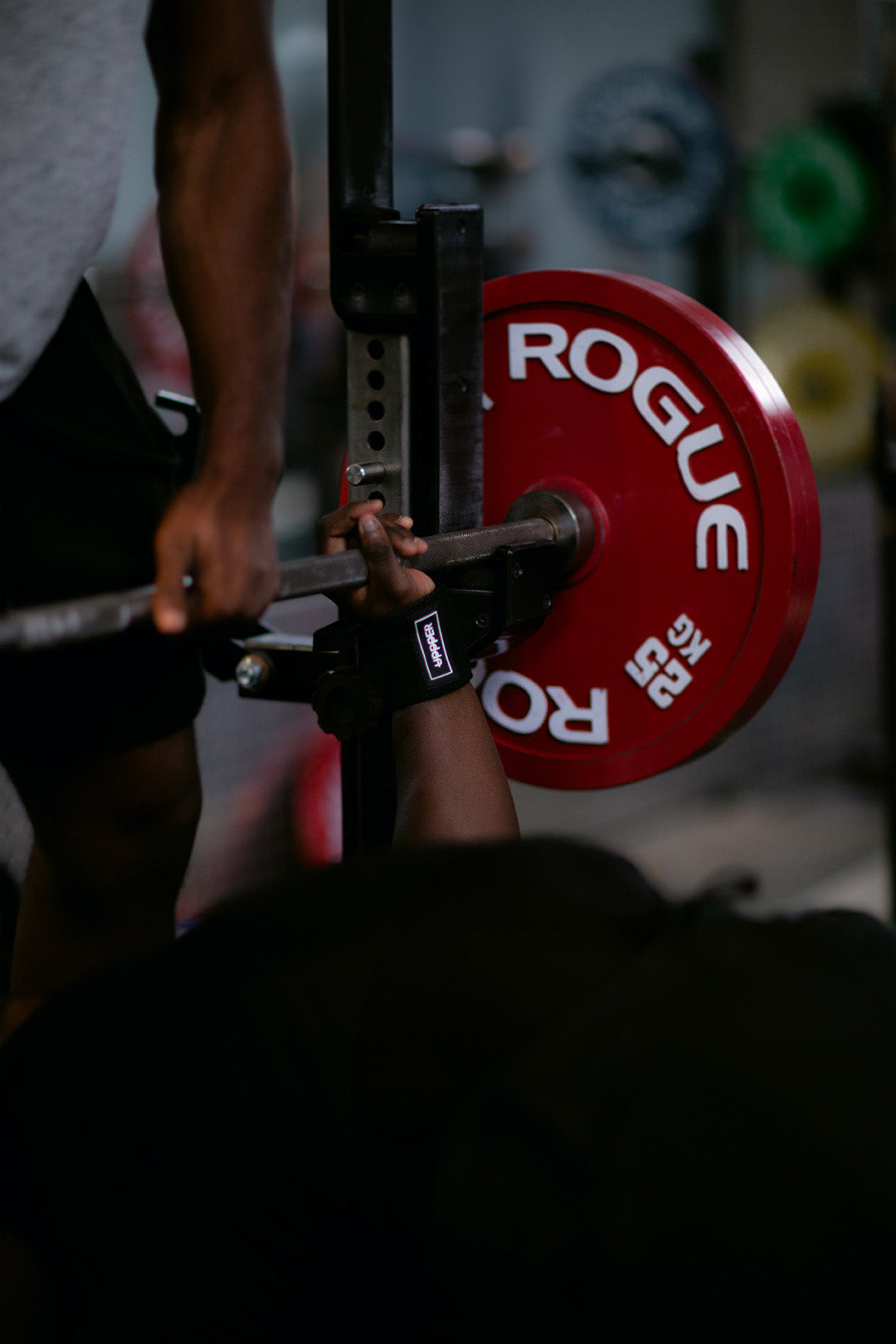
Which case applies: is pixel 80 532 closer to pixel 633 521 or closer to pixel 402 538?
pixel 402 538

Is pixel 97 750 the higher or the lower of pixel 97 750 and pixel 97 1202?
the higher

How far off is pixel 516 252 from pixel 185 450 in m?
4.70

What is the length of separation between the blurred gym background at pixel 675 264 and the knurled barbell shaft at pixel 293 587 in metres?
0.42

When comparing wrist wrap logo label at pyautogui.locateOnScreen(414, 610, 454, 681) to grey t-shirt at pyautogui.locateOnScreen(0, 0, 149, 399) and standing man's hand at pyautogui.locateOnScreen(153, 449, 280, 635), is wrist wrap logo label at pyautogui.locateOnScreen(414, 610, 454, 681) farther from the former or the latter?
grey t-shirt at pyautogui.locateOnScreen(0, 0, 149, 399)

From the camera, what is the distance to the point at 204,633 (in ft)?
2.79

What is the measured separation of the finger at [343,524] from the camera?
3.46 ft

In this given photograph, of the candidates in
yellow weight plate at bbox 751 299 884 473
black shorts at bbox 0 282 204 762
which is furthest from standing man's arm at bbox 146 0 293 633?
yellow weight plate at bbox 751 299 884 473

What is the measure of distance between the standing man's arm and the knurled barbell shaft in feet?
0.24

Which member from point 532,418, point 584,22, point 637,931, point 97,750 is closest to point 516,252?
point 584,22

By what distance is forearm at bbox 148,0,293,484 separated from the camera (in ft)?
3.06

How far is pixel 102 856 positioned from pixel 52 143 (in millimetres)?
566

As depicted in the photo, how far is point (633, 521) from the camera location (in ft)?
4.18

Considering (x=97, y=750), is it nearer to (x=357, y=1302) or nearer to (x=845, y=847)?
(x=357, y=1302)

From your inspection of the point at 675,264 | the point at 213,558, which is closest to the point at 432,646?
the point at 213,558
